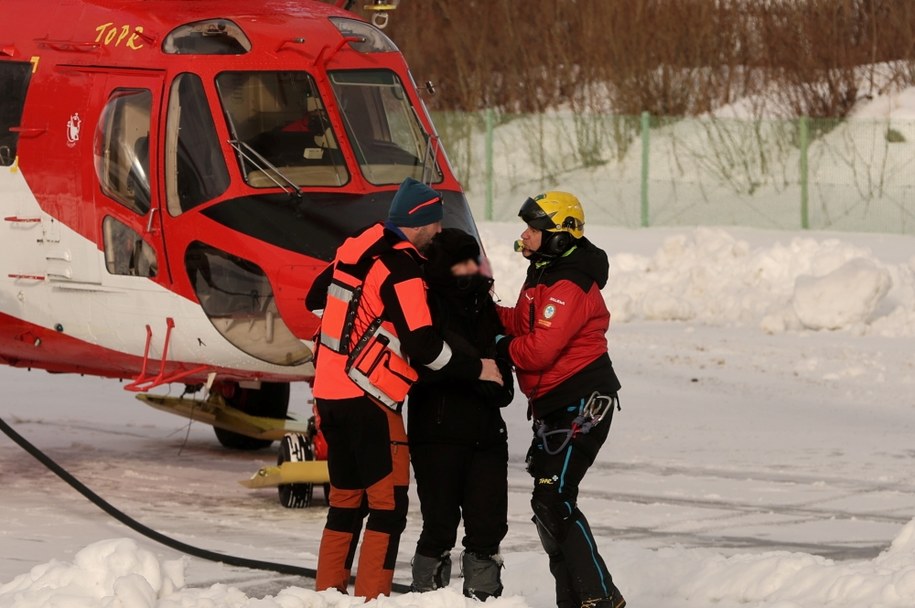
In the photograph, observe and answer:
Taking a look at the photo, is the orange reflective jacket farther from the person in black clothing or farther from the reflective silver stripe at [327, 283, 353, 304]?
the person in black clothing

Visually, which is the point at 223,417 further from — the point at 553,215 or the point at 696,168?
the point at 696,168

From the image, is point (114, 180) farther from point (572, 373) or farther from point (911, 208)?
point (911, 208)

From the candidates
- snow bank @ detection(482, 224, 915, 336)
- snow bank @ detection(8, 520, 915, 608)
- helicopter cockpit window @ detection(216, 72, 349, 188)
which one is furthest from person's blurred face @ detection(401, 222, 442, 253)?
snow bank @ detection(482, 224, 915, 336)

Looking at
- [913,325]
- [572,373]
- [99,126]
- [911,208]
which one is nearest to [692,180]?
[911,208]

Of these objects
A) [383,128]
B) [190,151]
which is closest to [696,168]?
[383,128]

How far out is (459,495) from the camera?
834cm

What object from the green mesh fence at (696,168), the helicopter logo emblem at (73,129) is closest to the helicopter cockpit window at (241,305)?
the helicopter logo emblem at (73,129)

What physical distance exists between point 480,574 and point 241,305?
3.60m

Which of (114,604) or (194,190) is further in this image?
(194,190)

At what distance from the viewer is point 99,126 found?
39.1 feet

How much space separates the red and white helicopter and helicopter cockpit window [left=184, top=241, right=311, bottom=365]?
0.01m

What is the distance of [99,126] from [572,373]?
15.6ft

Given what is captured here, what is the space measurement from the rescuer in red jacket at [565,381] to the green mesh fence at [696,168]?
21110mm

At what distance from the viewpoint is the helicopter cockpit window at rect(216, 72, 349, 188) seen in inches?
456
